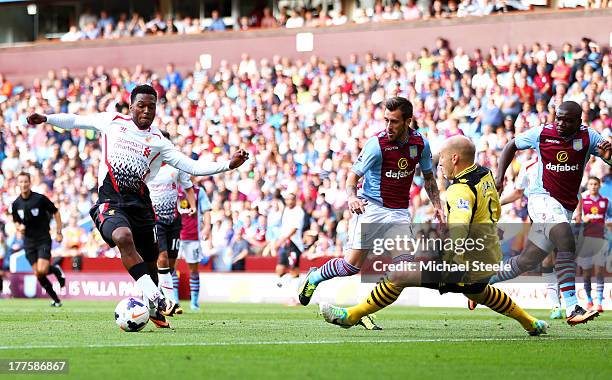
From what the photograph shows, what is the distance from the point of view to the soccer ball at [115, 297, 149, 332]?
440 inches

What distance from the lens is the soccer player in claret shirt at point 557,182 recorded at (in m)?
13.1

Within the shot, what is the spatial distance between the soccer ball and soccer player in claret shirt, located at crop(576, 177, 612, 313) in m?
9.75

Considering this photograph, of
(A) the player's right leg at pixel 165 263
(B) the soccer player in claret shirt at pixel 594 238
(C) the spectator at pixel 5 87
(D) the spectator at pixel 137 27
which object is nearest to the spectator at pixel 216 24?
(D) the spectator at pixel 137 27

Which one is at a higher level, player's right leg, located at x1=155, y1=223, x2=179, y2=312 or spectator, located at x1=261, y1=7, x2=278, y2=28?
spectator, located at x1=261, y1=7, x2=278, y2=28

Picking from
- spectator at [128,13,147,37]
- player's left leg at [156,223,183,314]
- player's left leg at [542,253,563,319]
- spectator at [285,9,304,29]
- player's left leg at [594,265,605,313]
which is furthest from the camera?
spectator at [128,13,147,37]

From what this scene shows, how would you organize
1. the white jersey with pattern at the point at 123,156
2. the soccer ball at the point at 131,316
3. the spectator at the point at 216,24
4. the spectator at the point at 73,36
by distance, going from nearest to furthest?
the soccer ball at the point at 131,316 < the white jersey with pattern at the point at 123,156 < the spectator at the point at 216,24 < the spectator at the point at 73,36

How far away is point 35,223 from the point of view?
69.1 feet

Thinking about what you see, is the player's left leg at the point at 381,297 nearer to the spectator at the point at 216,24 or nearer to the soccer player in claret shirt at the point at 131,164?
the soccer player in claret shirt at the point at 131,164

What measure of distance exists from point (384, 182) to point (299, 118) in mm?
15810

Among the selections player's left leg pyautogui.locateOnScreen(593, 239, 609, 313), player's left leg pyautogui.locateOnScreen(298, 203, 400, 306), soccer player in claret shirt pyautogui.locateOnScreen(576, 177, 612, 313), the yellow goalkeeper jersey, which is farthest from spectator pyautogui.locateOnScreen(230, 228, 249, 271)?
the yellow goalkeeper jersey

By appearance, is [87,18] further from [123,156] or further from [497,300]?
[497,300]

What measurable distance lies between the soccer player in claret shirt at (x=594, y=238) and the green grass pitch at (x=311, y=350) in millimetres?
5760
